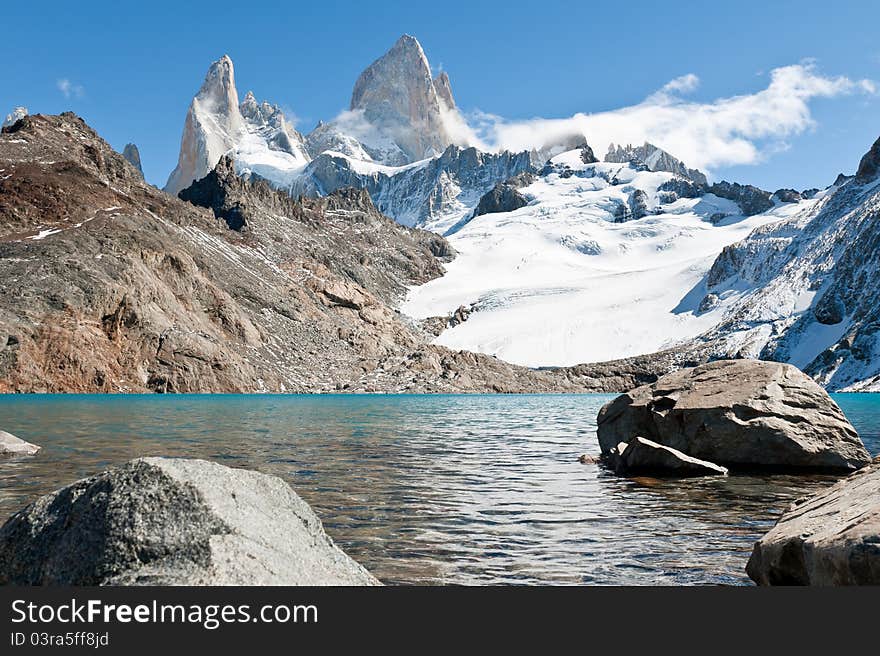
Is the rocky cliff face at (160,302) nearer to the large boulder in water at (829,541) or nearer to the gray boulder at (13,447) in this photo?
the gray boulder at (13,447)

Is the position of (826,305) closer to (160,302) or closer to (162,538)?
(160,302)

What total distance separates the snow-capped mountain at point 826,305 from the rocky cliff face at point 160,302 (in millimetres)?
47877

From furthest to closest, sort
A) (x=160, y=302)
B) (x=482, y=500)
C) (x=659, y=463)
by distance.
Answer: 1. (x=160, y=302)
2. (x=659, y=463)
3. (x=482, y=500)

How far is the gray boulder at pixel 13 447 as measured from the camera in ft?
74.2

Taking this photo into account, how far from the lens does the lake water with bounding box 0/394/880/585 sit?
10.7 meters

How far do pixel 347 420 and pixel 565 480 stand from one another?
2817 centimetres

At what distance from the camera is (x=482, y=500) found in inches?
656

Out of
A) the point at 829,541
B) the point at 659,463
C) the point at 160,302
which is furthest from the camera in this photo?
the point at 160,302

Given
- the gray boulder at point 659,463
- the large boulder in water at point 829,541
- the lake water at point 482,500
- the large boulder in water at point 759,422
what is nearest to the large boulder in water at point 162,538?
the lake water at point 482,500

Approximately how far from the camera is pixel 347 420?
46688mm

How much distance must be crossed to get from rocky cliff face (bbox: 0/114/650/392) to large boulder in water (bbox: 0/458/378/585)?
8818 cm

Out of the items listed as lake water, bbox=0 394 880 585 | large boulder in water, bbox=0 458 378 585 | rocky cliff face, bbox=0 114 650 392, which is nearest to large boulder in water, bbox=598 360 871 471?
lake water, bbox=0 394 880 585

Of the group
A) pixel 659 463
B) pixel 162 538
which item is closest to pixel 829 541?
pixel 162 538

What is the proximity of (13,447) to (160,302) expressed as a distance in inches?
3320
